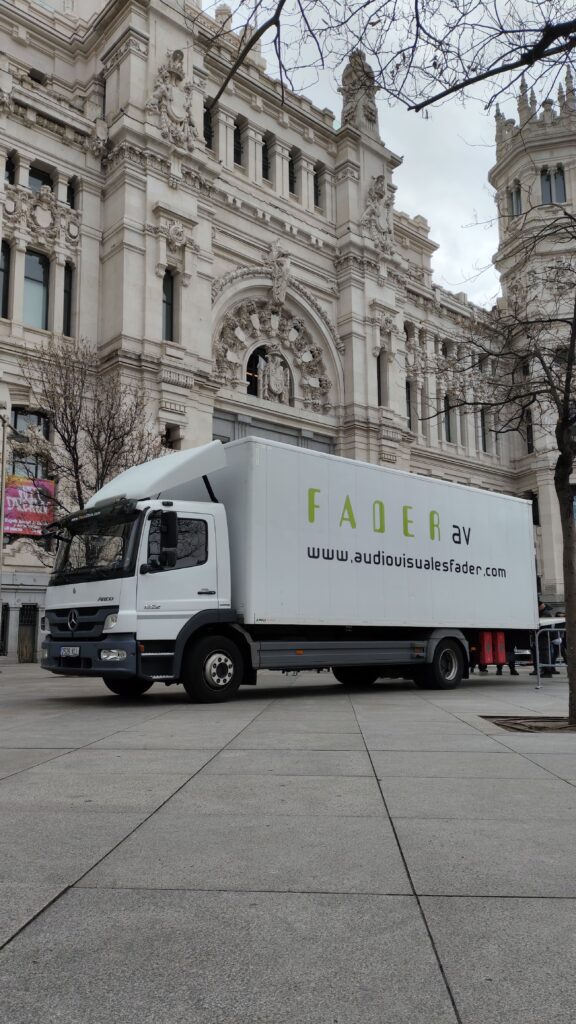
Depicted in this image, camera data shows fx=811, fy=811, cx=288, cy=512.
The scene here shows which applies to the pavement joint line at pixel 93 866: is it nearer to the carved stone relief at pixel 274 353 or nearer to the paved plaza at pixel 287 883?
the paved plaza at pixel 287 883

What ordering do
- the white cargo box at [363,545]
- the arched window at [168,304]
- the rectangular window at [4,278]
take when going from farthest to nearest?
the arched window at [168,304] < the rectangular window at [4,278] < the white cargo box at [363,545]

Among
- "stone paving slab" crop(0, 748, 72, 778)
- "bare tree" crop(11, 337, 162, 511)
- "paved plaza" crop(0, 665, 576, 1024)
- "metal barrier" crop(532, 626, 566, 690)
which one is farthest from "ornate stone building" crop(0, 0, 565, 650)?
"paved plaza" crop(0, 665, 576, 1024)

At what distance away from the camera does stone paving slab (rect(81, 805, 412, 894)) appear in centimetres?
350

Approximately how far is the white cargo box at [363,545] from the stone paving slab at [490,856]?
788cm

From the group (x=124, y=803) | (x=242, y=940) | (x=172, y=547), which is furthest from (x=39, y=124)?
(x=242, y=940)

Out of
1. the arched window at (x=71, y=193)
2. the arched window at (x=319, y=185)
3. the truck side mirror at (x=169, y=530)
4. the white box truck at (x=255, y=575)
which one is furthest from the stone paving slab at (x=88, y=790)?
the arched window at (x=319, y=185)

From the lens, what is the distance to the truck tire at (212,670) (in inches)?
460

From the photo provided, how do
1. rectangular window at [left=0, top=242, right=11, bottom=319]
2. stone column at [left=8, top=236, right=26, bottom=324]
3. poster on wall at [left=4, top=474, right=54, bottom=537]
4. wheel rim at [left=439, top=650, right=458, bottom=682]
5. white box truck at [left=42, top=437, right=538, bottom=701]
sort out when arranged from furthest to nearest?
1. rectangular window at [left=0, top=242, right=11, bottom=319]
2. stone column at [left=8, top=236, right=26, bottom=324]
3. poster on wall at [left=4, top=474, right=54, bottom=537]
4. wheel rim at [left=439, top=650, right=458, bottom=682]
5. white box truck at [left=42, top=437, right=538, bottom=701]

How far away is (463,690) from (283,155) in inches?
1297

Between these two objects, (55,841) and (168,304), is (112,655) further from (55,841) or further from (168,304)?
(168,304)

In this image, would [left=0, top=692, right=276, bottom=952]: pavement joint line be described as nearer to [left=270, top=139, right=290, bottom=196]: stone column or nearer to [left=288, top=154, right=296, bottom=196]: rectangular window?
[left=270, top=139, right=290, bottom=196]: stone column

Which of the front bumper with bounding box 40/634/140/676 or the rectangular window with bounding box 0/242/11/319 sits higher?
the rectangular window with bounding box 0/242/11/319

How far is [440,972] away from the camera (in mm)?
2631

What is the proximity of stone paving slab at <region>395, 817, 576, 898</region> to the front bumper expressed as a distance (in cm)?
701
